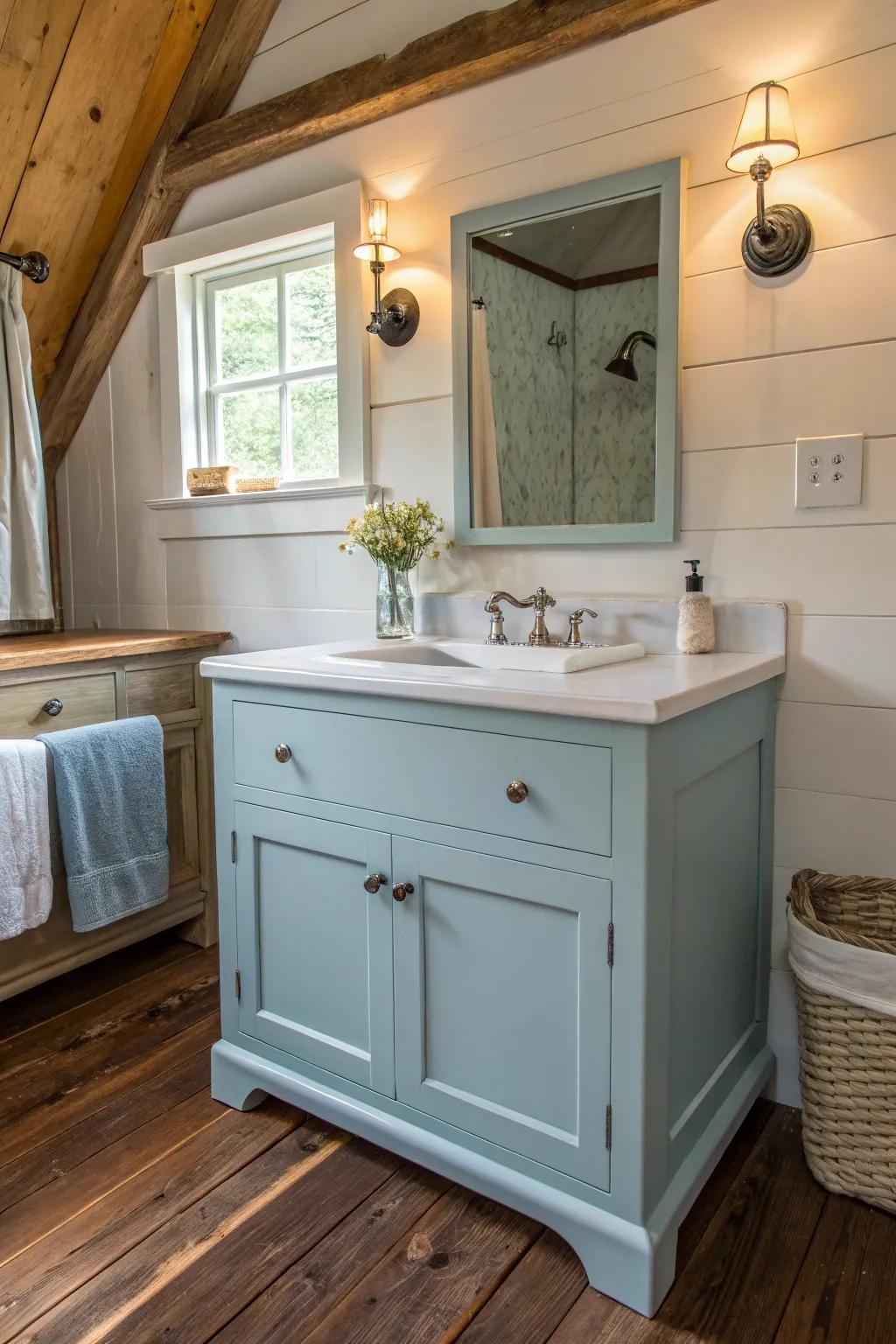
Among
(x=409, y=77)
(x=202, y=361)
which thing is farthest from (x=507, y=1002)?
(x=202, y=361)

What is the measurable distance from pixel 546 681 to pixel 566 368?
780 mm

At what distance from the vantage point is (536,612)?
1869 mm

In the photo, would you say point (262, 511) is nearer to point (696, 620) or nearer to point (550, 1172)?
point (696, 620)

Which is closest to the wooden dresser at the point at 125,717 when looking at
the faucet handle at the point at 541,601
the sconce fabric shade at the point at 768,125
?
the faucet handle at the point at 541,601

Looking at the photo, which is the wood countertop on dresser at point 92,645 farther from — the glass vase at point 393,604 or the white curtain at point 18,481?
the glass vase at point 393,604

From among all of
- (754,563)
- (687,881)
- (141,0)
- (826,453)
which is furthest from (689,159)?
(141,0)

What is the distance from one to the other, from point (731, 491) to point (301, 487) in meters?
1.09

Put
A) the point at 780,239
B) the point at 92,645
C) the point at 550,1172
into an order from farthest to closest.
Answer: the point at 92,645
the point at 780,239
the point at 550,1172

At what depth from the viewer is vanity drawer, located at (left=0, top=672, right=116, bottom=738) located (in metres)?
2.00

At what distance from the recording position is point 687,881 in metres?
1.35

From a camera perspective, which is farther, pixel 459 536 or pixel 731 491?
pixel 459 536

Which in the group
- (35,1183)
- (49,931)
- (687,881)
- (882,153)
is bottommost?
(35,1183)

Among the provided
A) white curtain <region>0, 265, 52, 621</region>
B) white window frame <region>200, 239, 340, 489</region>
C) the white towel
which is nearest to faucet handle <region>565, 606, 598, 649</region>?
white window frame <region>200, 239, 340, 489</region>

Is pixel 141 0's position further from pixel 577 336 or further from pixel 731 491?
pixel 731 491
